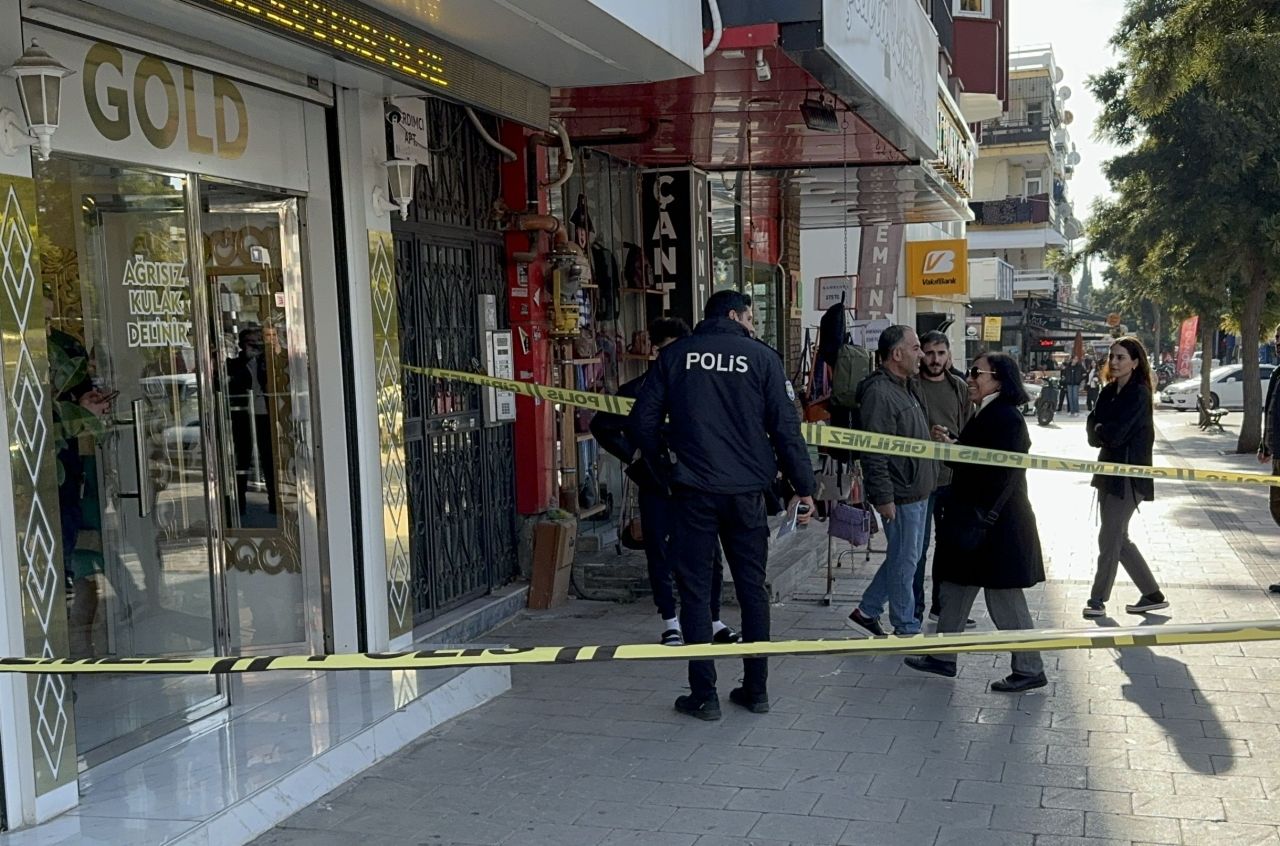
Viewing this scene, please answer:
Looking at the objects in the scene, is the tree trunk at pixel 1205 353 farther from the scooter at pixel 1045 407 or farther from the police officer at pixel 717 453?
the police officer at pixel 717 453

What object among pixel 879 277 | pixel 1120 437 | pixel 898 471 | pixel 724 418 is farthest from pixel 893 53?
pixel 879 277

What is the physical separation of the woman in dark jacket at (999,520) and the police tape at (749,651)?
8.00ft

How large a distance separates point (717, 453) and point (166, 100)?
2.90m

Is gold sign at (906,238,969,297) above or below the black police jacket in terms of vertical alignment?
above

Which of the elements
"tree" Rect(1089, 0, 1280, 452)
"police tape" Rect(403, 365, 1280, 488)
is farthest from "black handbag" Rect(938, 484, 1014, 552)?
"tree" Rect(1089, 0, 1280, 452)

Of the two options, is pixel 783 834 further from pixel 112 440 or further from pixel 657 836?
pixel 112 440

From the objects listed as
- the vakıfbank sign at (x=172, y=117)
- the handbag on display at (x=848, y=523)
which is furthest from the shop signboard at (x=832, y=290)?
the vakıfbank sign at (x=172, y=117)

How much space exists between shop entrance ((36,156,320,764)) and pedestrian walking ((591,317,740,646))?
1.75m

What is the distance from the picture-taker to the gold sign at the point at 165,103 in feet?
16.5

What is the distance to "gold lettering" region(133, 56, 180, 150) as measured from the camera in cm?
525

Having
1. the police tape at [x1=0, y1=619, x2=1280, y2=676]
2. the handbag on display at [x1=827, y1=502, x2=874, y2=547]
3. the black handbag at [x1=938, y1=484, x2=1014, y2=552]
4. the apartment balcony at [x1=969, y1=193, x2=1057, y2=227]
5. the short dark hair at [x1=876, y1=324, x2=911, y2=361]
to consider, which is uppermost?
the apartment balcony at [x1=969, y1=193, x2=1057, y2=227]

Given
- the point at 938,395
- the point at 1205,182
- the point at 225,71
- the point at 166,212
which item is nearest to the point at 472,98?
the point at 225,71

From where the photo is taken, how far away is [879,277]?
1353cm

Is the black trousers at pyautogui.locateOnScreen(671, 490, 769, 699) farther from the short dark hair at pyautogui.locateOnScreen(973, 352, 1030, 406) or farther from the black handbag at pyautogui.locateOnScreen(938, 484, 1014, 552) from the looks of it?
the short dark hair at pyautogui.locateOnScreen(973, 352, 1030, 406)
